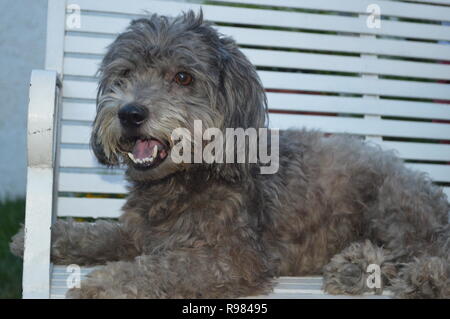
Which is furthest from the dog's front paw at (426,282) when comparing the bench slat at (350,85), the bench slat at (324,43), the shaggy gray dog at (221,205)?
the bench slat at (324,43)

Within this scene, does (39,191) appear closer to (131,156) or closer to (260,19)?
(131,156)

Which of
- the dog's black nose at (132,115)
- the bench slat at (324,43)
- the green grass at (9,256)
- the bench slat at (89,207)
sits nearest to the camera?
the dog's black nose at (132,115)

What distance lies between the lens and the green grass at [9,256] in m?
5.57

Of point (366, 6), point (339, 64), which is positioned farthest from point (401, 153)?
point (366, 6)

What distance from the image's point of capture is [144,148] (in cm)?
313

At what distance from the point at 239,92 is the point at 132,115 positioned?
0.63 metres

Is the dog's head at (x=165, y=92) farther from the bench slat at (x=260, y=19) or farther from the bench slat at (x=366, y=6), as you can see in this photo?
the bench slat at (x=366, y=6)

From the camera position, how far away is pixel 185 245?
3.09 m

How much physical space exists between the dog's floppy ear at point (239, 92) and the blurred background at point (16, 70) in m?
4.61

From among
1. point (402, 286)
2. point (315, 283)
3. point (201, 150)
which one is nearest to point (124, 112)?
point (201, 150)

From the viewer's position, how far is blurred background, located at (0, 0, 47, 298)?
7375 millimetres

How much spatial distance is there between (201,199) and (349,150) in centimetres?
118

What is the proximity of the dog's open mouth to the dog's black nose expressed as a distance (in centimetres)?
13

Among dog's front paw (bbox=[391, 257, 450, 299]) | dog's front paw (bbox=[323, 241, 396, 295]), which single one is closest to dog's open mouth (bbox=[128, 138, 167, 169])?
dog's front paw (bbox=[323, 241, 396, 295])
